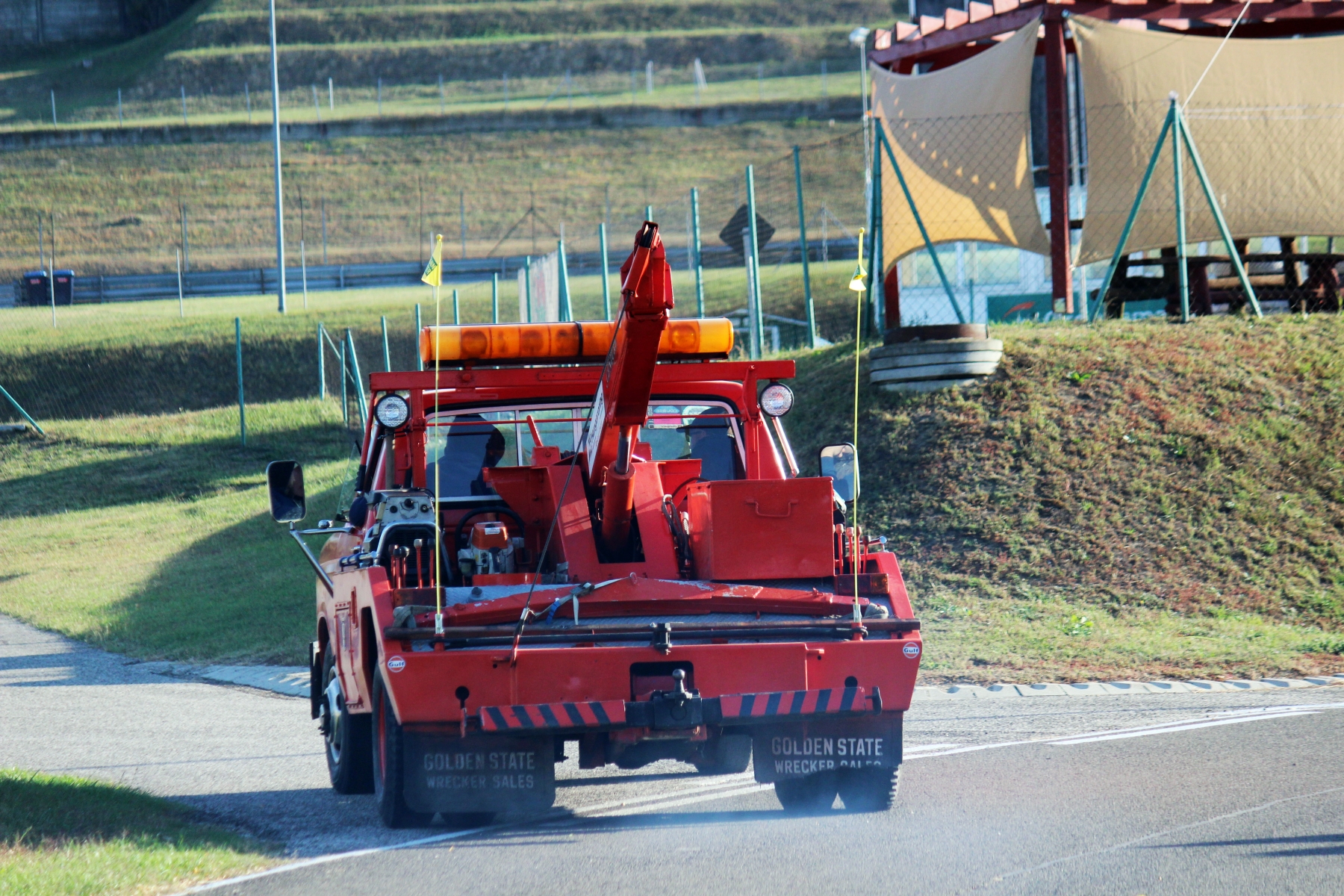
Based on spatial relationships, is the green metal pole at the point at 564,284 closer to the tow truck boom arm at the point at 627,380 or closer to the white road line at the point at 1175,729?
the white road line at the point at 1175,729

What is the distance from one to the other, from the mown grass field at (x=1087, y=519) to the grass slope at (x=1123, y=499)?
21 millimetres

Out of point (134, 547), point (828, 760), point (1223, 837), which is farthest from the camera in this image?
point (134, 547)

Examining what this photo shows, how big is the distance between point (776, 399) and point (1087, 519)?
21.6 feet

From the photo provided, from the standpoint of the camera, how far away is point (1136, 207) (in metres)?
16.9

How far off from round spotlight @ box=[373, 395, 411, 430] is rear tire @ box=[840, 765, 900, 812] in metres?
2.89

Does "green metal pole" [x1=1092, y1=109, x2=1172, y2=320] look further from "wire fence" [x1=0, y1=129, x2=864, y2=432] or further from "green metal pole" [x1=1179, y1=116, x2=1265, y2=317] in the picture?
"wire fence" [x1=0, y1=129, x2=864, y2=432]

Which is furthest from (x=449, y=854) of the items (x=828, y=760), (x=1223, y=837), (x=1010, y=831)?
(x=1223, y=837)

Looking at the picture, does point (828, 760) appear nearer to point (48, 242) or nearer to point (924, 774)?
point (924, 774)

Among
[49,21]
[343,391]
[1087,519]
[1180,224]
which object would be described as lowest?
[1087,519]

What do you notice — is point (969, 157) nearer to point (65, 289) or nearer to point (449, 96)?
point (65, 289)

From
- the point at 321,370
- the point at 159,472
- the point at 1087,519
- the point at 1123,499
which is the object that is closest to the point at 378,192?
the point at 321,370

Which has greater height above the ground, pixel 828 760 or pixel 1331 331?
pixel 1331 331

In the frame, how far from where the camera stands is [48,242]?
52656 mm

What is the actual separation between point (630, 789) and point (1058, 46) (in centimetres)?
1164
